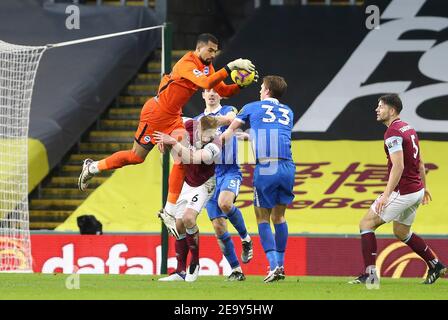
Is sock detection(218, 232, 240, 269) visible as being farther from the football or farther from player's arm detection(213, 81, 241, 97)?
the football

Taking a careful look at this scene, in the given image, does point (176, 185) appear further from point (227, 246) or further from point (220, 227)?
point (227, 246)

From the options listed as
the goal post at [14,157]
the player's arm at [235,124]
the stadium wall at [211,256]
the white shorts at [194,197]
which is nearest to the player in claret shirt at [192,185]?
the white shorts at [194,197]

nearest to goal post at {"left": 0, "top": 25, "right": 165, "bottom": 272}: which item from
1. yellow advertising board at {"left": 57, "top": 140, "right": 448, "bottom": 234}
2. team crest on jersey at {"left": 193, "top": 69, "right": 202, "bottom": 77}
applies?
yellow advertising board at {"left": 57, "top": 140, "right": 448, "bottom": 234}

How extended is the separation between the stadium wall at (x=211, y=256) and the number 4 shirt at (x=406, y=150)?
455 centimetres

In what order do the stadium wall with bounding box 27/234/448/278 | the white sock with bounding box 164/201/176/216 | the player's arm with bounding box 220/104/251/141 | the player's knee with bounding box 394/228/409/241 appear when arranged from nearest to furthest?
1. the player's arm with bounding box 220/104/251/141
2. the player's knee with bounding box 394/228/409/241
3. the white sock with bounding box 164/201/176/216
4. the stadium wall with bounding box 27/234/448/278


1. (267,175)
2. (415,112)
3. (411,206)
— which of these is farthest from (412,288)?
(415,112)

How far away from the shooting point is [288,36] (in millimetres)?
22578

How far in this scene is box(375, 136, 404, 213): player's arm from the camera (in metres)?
11.6

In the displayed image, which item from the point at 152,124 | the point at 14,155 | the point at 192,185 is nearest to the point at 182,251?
the point at 192,185

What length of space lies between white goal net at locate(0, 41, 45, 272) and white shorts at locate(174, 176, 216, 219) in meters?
4.38

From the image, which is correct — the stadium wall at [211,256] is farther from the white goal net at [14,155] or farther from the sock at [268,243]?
the sock at [268,243]

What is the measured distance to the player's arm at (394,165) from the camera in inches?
457

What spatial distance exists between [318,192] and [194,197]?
7.30 meters

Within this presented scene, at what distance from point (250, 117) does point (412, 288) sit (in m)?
2.33
